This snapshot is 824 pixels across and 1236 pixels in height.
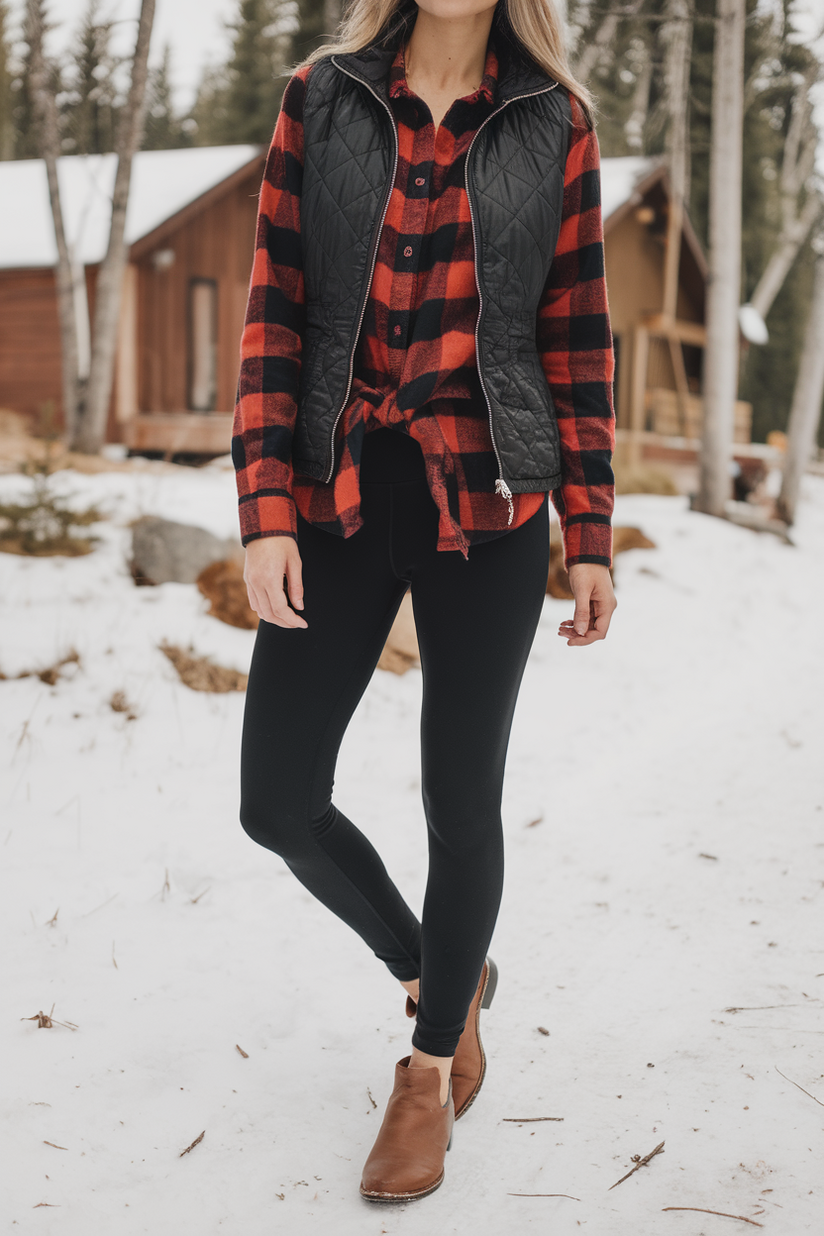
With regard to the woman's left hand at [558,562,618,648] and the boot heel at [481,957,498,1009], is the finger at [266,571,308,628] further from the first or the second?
the boot heel at [481,957,498,1009]

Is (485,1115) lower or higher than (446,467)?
lower

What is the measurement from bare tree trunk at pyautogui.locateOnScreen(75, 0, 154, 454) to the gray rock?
218 inches

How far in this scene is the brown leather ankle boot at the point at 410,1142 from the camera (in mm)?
1896

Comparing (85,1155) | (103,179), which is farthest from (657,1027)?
(103,179)

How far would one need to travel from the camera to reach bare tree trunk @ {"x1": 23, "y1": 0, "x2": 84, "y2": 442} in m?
10.6

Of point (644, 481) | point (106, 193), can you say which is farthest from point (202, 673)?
point (106, 193)

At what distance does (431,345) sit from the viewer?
176cm

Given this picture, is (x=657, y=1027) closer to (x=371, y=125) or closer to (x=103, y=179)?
(x=371, y=125)

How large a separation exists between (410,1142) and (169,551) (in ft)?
15.2

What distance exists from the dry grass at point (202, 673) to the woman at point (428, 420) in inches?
119

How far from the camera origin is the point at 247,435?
183 cm

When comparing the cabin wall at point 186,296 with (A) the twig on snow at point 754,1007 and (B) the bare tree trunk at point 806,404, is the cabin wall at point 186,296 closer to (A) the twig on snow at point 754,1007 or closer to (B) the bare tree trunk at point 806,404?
(B) the bare tree trunk at point 806,404

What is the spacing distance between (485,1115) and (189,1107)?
66 centimetres

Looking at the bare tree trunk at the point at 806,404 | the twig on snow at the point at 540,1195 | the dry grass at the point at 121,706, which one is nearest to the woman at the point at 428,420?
the twig on snow at the point at 540,1195
